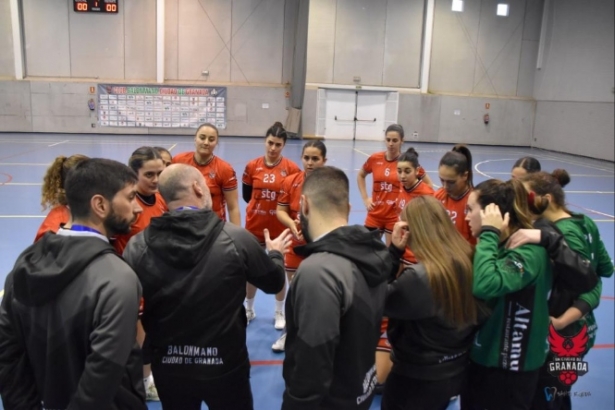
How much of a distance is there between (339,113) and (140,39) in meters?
10.6

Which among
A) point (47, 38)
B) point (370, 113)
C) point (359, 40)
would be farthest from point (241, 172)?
point (47, 38)

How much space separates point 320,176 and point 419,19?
2572cm

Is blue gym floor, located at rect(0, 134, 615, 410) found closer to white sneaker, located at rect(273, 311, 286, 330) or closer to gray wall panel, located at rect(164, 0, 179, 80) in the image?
white sneaker, located at rect(273, 311, 286, 330)

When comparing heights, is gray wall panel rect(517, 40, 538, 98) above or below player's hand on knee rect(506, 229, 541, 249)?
above

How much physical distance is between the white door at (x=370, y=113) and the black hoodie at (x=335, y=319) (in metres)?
24.7

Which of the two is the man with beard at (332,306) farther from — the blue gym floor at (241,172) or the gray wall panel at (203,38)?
the gray wall panel at (203,38)

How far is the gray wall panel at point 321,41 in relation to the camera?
24.9m

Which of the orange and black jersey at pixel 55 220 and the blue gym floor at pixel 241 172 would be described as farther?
the blue gym floor at pixel 241 172

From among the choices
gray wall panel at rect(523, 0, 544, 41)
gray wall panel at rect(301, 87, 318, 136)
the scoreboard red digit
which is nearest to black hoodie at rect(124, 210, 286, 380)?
gray wall panel at rect(301, 87, 318, 136)

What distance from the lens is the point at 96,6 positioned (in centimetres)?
2311

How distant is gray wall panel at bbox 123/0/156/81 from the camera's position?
23.5m

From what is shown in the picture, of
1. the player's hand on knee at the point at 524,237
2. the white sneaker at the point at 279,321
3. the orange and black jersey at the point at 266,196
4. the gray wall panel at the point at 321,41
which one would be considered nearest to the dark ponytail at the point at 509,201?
the player's hand on knee at the point at 524,237

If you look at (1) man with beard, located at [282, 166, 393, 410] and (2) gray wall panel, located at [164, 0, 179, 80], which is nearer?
(1) man with beard, located at [282, 166, 393, 410]

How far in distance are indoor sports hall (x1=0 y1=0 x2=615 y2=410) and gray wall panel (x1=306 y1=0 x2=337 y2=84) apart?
53 millimetres
